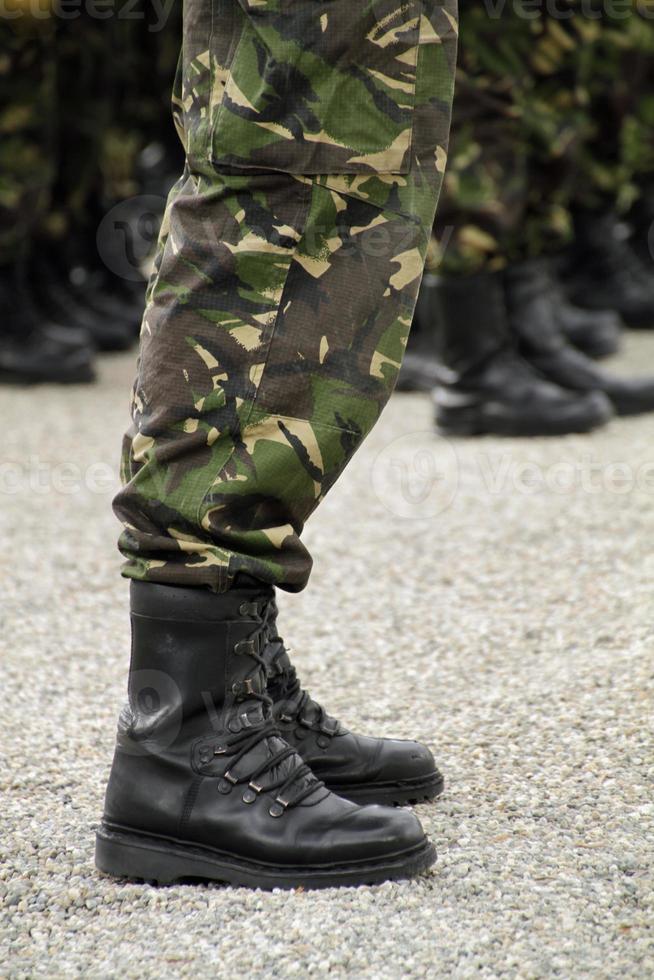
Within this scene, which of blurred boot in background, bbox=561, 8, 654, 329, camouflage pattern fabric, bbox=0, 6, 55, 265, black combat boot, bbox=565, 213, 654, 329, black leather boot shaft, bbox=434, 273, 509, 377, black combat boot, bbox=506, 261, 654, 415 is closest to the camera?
black leather boot shaft, bbox=434, 273, 509, 377

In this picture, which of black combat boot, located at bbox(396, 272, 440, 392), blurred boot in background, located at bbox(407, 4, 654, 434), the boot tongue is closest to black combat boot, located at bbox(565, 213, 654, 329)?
black combat boot, located at bbox(396, 272, 440, 392)

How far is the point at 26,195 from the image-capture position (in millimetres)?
4066

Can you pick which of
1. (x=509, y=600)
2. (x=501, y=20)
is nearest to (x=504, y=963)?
(x=509, y=600)

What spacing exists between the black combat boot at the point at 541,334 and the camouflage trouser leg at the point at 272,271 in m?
2.30

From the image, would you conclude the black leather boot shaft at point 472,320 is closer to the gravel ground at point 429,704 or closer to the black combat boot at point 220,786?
the gravel ground at point 429,704

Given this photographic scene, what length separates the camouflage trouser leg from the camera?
1176 millimetres

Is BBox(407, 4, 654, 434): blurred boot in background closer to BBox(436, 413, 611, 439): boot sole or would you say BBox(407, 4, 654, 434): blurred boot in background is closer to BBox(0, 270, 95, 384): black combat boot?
BBox(436, 413, 611, 439): boot sole

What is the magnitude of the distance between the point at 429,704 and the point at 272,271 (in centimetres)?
74

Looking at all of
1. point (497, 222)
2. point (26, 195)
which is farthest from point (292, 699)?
point (26, 195)

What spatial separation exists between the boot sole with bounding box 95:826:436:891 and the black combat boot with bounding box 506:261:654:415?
2.41m

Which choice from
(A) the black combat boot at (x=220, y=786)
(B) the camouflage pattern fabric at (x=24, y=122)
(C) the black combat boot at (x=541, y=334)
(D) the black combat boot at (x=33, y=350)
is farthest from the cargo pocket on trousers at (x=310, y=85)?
(D) the black combat boot at (x=33, y=350)

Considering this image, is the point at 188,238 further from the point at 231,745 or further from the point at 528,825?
the point at 528,825

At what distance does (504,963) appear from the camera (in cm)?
109

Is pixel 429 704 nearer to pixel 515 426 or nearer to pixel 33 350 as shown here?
pixel 515 426
